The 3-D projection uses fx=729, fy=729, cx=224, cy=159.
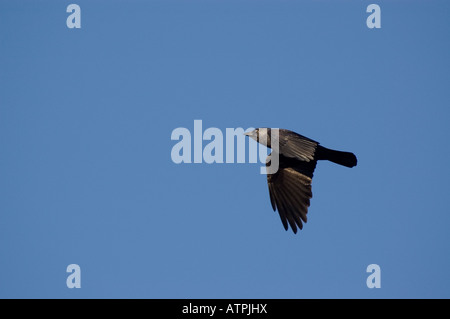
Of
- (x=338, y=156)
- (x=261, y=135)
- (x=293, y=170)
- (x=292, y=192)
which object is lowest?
(x=292, y=192)

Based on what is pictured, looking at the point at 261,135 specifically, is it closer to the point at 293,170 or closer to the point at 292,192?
the point at 293,170

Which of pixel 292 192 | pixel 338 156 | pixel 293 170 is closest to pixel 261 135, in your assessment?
pixel 293 170

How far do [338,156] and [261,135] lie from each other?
1151 mm

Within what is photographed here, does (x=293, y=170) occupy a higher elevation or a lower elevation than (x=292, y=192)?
higher

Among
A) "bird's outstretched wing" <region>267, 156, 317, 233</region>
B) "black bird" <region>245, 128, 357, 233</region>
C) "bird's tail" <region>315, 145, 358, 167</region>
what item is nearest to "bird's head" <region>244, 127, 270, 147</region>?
"black bird" <region>245, 128, 357, 233</region>

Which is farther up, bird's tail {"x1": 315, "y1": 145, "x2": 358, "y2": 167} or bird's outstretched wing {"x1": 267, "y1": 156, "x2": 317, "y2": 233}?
bird's tail {"x1": 315, "y1": 145, "x2": 358, "y2": 167}

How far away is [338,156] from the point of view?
10.5 metres

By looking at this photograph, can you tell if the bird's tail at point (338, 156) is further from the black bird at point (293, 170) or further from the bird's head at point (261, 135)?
the bird's head at point (261, 135)

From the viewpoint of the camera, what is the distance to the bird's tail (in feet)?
34.2

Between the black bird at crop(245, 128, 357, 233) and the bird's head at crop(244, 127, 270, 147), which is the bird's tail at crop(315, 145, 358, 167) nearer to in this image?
the black bird at crop(245, 128, 357, 233)

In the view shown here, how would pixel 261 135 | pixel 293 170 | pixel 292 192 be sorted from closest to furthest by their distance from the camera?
pixel 261 135, pixel 292 192, pixel 293 170
